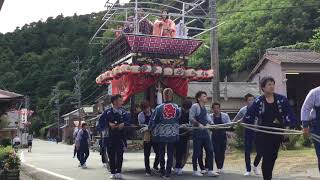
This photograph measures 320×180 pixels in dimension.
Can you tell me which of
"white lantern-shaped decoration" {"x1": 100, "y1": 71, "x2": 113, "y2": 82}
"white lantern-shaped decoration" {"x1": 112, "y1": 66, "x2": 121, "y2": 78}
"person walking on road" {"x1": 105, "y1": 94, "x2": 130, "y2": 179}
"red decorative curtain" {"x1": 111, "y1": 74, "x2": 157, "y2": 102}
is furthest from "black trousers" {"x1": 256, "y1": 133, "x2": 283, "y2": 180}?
"white lantern-shaped decoration" {"x1": 100, "y1": 71, "x2": 113, "y2": 82}

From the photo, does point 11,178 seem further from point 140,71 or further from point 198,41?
point 198,41

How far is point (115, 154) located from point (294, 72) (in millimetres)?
21420

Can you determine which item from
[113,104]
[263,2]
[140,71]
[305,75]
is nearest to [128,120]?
[113,104]

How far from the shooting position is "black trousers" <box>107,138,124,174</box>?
1034cm

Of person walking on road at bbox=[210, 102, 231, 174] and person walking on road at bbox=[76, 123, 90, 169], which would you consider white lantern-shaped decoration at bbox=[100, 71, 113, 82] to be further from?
person walking on road at bbox=[210, 102, 231, 174]

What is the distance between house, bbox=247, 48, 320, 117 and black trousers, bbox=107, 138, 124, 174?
65.9ft

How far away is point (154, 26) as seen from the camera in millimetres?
13766

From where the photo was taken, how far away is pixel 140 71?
39.9ft

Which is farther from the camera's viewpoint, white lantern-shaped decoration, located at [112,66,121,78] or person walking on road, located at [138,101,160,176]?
white lantern-shaped decoration, located at [112,66,121,78]

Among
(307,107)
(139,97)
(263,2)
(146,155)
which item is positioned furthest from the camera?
(263,2)

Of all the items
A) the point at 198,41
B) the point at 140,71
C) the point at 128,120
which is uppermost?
the point at 198,41

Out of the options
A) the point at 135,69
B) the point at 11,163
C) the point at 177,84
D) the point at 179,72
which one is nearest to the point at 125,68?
the point at 135,69

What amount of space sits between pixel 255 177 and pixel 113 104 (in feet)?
11.8

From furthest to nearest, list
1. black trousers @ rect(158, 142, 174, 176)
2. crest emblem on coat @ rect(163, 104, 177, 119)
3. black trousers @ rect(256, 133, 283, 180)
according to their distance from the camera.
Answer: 1. black trousers @ rect(158, 142, 174, 176)
2. crest emblem on coat @ rect(163, 104, 177, 119)
3. black trousers @ rect(256, 133, 283, 180)
